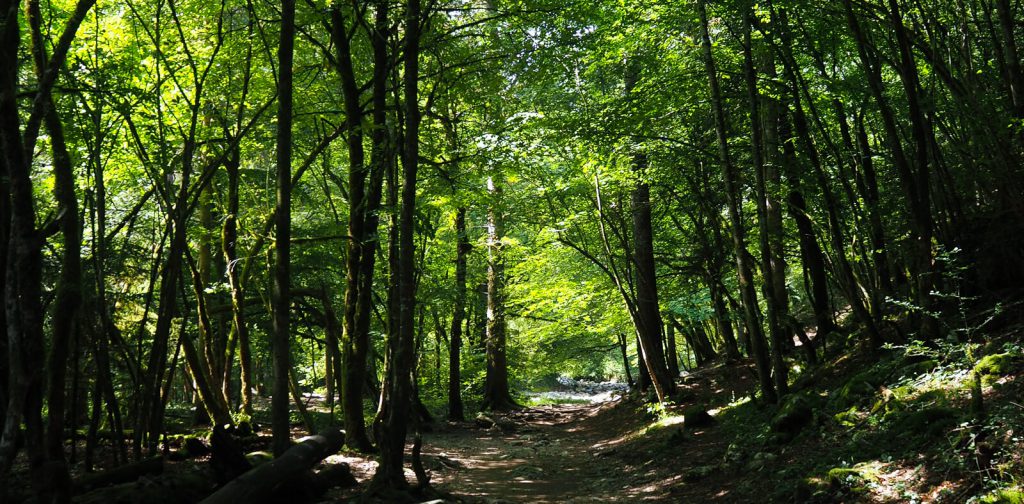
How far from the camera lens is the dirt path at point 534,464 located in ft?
26.7

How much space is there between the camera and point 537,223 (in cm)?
1520

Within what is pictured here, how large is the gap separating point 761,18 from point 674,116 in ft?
8.12

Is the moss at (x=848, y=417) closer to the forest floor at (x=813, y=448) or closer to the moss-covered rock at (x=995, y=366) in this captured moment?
the forest floor at (x=813, y=448)

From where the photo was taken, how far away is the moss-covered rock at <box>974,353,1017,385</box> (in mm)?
5301

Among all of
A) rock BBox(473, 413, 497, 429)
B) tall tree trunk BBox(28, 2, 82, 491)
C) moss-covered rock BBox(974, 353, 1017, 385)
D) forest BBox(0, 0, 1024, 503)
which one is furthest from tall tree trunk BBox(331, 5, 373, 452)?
rock BBox(473, 413, 497, 429)

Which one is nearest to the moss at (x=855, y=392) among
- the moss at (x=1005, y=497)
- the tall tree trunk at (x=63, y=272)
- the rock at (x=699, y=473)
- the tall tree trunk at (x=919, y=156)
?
the tall tree trunk at (x=919, y=156)

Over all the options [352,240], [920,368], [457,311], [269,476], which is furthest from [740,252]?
[457,311]

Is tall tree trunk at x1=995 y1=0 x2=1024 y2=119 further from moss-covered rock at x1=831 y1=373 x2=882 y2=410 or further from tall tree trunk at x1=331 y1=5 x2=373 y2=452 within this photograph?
tall tree trunk at x1=331 y1=5 x2=373 y2=452

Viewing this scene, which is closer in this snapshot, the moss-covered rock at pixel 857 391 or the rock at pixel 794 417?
the moss-covered rock at pixel 857 391

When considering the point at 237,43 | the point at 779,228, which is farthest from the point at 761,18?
the point at 237,43

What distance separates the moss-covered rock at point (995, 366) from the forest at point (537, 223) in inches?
1.5

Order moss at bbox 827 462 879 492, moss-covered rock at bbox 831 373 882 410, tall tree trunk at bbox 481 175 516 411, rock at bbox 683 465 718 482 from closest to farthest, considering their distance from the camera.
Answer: moss at bbox 827 462 879 492 → moss-covered rock at bbox 831 373 882 410 → rock at bbox 683 465 718 482 → tall tree trunk at bbox 481 175 516 411

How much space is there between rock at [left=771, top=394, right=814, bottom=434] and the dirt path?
1.63 metres

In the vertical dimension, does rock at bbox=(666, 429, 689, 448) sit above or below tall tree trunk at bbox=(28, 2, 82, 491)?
below
